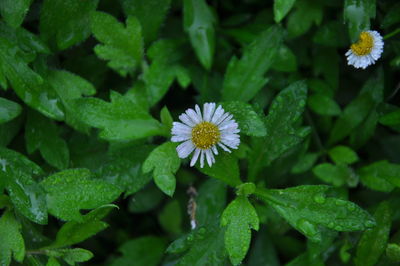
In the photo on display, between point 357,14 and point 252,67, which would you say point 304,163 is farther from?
point 357,14

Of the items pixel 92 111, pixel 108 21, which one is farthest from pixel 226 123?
pixel 108 21

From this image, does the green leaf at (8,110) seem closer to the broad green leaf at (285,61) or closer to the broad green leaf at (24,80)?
the broad green leaf at (24,80)

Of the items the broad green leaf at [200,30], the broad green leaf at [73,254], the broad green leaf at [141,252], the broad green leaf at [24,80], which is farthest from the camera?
the broad green leaf at [141,252]

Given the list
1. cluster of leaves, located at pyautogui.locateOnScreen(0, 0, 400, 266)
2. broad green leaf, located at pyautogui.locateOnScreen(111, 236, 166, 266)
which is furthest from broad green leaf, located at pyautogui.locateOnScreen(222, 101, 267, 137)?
broad green leaf, located at pyautogui.locateOnScreen(111, 236, 166, 266)

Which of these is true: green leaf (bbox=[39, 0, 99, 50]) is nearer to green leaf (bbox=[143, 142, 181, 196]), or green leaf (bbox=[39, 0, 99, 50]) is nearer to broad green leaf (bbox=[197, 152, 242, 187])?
green leaf (bbox=[143, 142, 181, 196])

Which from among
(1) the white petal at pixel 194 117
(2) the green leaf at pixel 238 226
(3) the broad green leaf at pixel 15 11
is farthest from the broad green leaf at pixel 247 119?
(3) the broad green leaf at pixel 15 11

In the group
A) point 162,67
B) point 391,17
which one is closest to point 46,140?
point 162,67
